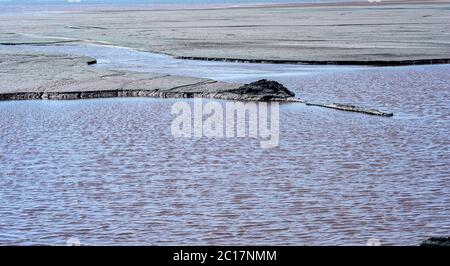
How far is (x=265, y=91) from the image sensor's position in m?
13.1

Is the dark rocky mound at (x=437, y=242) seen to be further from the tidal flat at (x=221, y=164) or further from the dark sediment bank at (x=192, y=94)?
the dark sediment bank at (x=192, y=94)

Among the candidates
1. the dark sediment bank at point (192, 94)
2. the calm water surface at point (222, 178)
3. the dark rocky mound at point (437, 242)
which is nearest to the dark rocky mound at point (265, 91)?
the dark sediment bank at point (192, 94)

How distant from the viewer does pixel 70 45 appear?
25.1m

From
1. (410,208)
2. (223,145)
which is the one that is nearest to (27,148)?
(223,145)

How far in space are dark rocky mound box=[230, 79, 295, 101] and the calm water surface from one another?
44 centimetres

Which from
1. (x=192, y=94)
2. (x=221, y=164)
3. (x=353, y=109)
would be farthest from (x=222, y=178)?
(x=192, y=94)

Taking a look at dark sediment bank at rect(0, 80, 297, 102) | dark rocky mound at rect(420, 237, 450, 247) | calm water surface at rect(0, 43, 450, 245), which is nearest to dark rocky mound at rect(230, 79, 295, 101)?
dark sediment bank at rect(0, 80, 297, 102)

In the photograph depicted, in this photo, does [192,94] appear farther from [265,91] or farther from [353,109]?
[353,109]

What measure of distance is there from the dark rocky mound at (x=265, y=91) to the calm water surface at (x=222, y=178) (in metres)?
0.44

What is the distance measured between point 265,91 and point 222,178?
5.11 meters

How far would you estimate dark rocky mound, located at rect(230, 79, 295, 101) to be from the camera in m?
13.0

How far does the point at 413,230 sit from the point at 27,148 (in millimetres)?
4924

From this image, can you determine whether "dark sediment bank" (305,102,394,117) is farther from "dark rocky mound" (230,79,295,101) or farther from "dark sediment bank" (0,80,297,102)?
"dark sediment bank" (0,80,297,102)

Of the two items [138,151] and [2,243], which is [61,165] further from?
[2,243]
